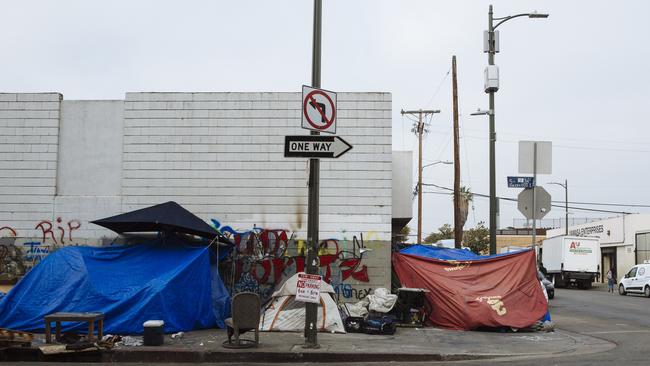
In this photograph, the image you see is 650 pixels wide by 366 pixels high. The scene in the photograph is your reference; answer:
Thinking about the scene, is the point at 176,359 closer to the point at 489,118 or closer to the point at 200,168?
the point at 200,168

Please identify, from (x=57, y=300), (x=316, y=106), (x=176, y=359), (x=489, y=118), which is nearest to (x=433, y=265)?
(x=489, y=118)

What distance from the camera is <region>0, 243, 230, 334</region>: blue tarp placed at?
11.8 meters

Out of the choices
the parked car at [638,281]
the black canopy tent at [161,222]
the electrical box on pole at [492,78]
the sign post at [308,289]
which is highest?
the electrical box on pole at [492,78]

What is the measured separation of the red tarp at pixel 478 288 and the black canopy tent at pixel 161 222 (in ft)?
15.4

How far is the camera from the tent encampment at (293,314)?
12.5 meters

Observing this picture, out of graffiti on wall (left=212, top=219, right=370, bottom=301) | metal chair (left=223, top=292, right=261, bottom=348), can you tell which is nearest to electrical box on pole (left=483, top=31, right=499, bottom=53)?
graffiti on wall (left=212, top=219, right=370, bottom=301)

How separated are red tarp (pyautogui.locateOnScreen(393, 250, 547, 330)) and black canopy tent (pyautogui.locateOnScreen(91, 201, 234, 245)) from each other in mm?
4690

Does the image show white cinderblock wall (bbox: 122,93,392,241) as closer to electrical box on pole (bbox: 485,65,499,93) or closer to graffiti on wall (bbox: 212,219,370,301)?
graffiti on wall (bbox: 212,219,370,301)

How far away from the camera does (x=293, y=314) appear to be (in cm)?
1270

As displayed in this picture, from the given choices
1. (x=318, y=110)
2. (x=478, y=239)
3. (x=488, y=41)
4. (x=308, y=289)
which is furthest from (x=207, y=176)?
(x=478, y=239)

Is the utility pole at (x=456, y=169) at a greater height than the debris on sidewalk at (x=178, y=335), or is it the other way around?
the utility pole at (x=456, y=169)

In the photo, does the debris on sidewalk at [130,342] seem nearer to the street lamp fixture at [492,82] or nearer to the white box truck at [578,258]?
the street lamp fixture at [492,82]

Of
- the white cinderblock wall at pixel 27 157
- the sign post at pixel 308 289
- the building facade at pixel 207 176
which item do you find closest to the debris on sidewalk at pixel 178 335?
the sign post at pixel 308 289

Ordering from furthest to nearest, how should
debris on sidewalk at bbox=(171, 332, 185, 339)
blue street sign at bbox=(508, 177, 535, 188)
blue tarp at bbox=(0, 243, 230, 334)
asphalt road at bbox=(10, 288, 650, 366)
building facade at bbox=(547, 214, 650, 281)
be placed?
building facade at bbox=(547, 214, 650, 281) < blue street sign at bbox=(508, 177, 535, 188) < blue tarp at bbox=(0, 243, 230, 334) < debris on sidewalk at bbox=(171, 332, 185, 339) < asphalt road at bbox=(10, 288, 650, 366)
